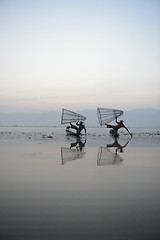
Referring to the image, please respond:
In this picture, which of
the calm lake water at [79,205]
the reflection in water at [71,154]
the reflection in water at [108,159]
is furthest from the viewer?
the reflection in water at [71,154]

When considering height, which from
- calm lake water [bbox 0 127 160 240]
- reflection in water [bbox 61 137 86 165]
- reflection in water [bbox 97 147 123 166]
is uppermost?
calm lake water [bbox 0 127 160 240]

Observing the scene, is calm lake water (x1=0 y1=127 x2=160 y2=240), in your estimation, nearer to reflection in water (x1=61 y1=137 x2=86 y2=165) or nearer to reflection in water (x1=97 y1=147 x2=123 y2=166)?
reflection in water (x1=97 y1=147 x2=123 y2=166)

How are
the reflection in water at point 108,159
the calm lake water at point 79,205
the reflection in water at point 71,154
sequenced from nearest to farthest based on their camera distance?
1. the calm lake water at point 79,205
2. the reflection in water at point 108,159
3. the reflection in water at point 71,154

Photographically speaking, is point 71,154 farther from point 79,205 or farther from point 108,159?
point 79,205

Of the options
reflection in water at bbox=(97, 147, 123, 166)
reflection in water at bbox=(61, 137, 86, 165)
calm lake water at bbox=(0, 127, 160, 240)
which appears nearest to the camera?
calm lake water at bbox=(0, 127, 160, 240)

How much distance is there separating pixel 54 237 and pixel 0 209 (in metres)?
1.61

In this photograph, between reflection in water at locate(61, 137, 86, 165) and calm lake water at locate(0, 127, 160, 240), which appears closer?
calm lake water at locate(0, 127, 160, 240)

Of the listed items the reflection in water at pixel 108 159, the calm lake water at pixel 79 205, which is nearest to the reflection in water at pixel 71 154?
the reflection in water at pixel 108 159

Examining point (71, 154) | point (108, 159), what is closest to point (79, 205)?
point (108, 159)

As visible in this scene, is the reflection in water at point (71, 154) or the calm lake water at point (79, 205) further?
the reflection in water at point (71, 154)

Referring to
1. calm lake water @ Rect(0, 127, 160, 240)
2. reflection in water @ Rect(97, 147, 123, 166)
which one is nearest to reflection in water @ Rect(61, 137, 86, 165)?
reflection in water @ Rect(97, 147, 123, 166)

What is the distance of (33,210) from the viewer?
4414mm

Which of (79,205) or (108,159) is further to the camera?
(108,159)

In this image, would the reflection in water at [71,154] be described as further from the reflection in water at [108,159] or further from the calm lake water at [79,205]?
the calm lake water at [79,205]
